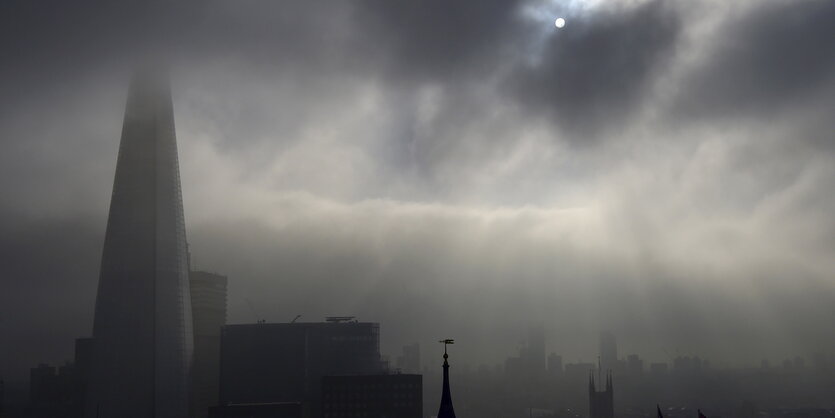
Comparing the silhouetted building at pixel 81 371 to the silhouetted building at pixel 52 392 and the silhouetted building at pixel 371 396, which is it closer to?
the silhouetted building at pixel 52 392

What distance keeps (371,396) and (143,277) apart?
159 ft

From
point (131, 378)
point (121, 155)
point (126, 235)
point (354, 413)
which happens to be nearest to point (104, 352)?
point (131, 378)

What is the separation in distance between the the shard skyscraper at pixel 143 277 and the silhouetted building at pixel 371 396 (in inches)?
1154

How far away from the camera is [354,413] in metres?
178

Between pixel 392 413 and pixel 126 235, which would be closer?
pixel 126 235

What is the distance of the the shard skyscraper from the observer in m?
168

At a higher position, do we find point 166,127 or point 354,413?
point 166,127

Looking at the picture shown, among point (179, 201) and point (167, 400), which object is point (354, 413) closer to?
point (167, 400)

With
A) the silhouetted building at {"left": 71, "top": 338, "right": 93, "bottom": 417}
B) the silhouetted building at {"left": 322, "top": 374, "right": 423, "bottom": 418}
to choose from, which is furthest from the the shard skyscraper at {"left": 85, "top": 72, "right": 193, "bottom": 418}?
the silhouetted building at {"left": 322, "top": 374, "right": 423, "bottom": 418}

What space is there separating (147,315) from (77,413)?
→ 964 inches

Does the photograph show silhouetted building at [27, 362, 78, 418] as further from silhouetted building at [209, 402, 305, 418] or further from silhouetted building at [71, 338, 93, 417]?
silhouetted building at [209, 402, 305, 418]

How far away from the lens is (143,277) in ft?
552

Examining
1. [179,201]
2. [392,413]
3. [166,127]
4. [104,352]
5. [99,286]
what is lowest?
[392,413]

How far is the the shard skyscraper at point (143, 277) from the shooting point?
16800cm
